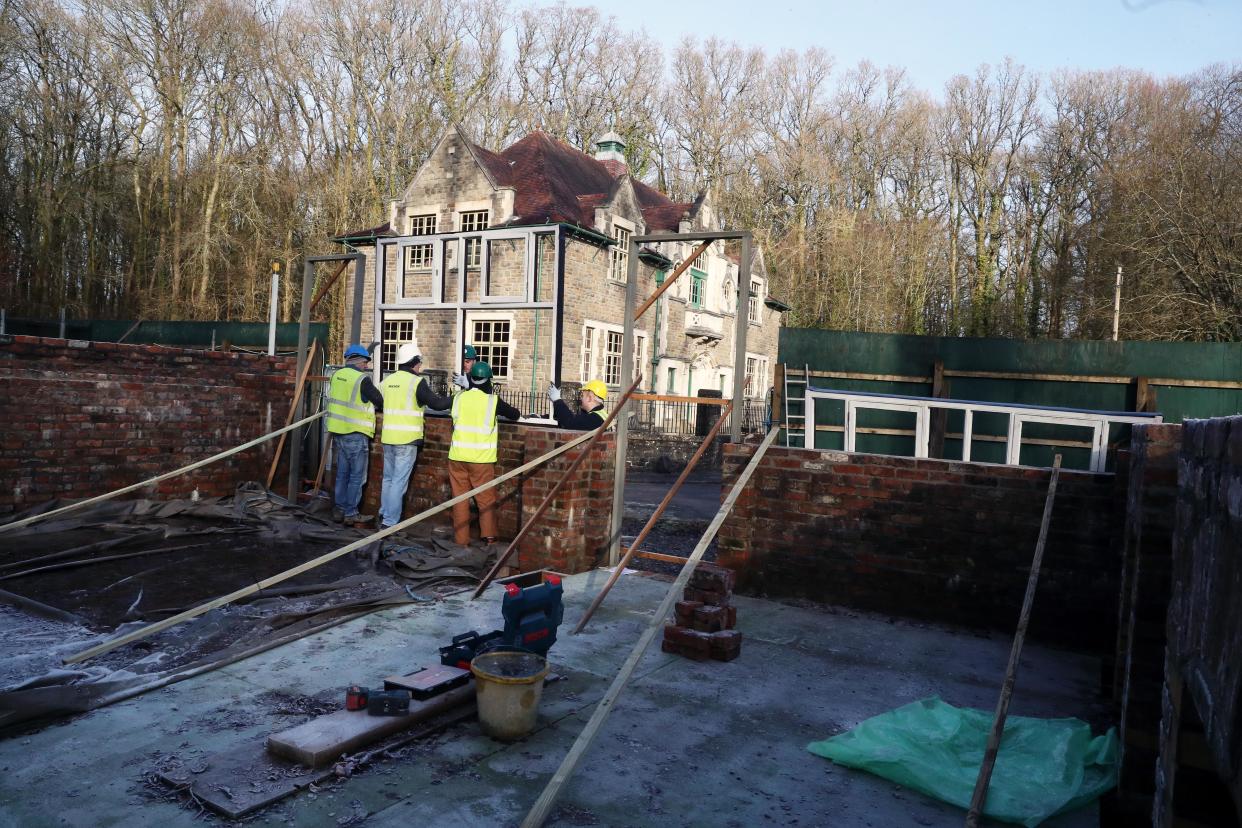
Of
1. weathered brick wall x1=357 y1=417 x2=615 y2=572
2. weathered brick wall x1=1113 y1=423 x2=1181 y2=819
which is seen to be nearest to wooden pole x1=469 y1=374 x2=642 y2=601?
weathered brick wall x1=357 y1=417 x2=615 y2=572

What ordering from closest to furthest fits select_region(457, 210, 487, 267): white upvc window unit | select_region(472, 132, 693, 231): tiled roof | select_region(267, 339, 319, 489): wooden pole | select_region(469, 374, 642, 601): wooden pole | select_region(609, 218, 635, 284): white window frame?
select_region(469, 374, 642, 601): wooden pole
select_region(267, 339, 319, 489): wooden pole
select_region(472, 132, 693, 231): tiled roof
select_region(457, 210, 487, 267): white upvc window unit
select_region(609, 218, 635, 284): white window frame

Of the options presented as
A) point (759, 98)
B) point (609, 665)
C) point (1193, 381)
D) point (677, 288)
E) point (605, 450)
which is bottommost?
point (609, 665)

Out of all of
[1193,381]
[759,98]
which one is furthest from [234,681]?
[759,98]

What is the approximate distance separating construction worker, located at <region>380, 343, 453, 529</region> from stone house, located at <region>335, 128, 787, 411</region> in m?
14.7

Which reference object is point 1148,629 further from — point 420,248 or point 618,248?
point 420,248

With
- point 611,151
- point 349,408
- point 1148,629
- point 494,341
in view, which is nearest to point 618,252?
point 494,341

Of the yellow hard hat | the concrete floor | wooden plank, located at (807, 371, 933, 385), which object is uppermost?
wooden plank, located at (807, 371, 933, 385)

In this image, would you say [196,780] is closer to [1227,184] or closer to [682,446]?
[682,446]

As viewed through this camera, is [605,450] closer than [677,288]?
Yes

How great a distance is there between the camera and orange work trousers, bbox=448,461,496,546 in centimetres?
784

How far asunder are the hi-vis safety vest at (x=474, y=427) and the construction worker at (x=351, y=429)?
1.44 meters

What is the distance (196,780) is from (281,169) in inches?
1282

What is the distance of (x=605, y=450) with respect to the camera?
7727mm

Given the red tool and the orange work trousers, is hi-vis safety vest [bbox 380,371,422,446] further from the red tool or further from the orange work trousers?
the red tool
